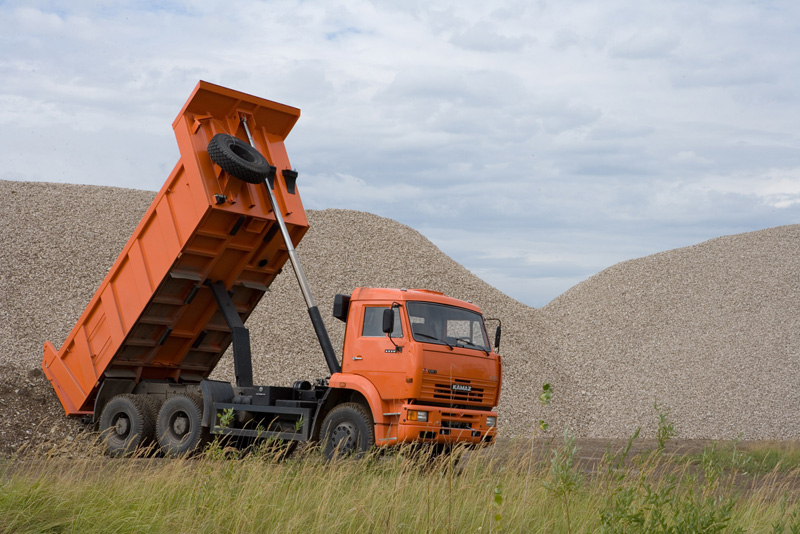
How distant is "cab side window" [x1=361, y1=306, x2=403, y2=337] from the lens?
9.91 metres

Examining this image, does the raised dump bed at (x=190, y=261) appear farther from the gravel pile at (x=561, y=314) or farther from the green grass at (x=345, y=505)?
the green grass at (x=345, y=505)

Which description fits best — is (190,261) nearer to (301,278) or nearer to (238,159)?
(301,278)

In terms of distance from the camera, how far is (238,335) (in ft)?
36.8

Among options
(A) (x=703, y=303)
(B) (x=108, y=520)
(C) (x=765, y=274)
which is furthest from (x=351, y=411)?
(C) (x=765, y=274)

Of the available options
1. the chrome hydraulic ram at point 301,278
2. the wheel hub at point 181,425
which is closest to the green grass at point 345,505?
the chrome hydraulic ram at point 301,278

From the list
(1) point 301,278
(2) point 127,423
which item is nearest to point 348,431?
(1) point 301,278

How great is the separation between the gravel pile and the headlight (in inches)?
321

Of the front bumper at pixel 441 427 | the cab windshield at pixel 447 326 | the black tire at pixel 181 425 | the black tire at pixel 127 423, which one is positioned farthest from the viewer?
the black tire at pixel 127 423

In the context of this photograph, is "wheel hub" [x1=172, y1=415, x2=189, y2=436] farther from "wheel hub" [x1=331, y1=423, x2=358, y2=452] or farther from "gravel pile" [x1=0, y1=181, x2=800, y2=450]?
"gravel pile" [x1=0, y1=181, x2=800, y2=450]

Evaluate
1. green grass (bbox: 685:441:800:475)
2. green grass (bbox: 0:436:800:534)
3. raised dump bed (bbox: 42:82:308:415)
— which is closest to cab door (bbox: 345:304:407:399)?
raised dump bed (bbox: 42:82:308:415)

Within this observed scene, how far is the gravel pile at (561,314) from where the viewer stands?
778 inches

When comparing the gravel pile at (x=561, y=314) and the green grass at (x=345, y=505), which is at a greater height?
the gravel pile at (x=561, y=314)

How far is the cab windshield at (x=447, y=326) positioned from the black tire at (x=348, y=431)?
4.16 ft

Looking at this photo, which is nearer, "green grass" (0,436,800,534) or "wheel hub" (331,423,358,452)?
"green grass" (0,436,800,534)
